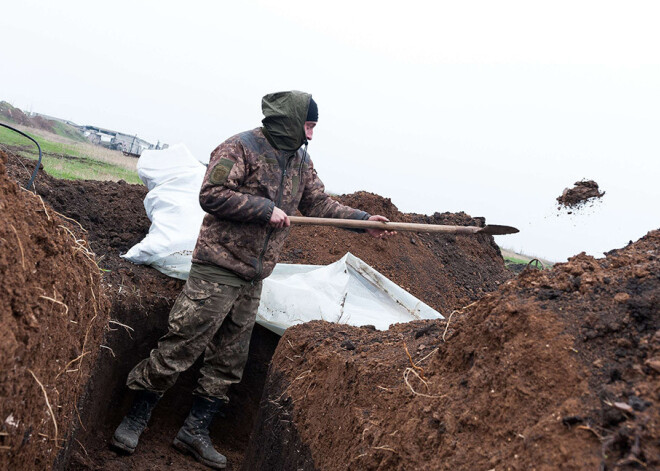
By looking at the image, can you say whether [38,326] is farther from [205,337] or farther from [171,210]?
[171,210]

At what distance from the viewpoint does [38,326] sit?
7.36 feet

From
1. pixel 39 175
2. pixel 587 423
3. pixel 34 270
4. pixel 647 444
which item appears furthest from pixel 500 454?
pixel 39 175

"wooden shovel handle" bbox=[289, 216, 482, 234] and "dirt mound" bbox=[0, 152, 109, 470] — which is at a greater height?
"wooden shovel handle" bbox=[289, 216, 482, 234]

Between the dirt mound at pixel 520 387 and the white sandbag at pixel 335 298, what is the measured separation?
1696mm

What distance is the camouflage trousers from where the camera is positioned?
3986mm

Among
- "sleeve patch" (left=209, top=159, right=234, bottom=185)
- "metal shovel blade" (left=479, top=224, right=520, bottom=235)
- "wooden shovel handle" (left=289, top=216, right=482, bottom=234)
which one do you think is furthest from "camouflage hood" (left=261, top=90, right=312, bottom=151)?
"metal shovel blade" (left=479, top=224, right=520, bottom=235)

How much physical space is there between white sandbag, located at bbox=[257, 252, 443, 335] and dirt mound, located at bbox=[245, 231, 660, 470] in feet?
5.57

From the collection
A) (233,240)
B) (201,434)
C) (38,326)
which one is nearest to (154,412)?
(201,434)

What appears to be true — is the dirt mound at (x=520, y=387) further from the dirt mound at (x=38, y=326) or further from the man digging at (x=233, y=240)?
the dirt mound at (x=38, y=326)

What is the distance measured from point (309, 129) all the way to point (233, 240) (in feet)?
3.03

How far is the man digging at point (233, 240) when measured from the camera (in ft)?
12.6

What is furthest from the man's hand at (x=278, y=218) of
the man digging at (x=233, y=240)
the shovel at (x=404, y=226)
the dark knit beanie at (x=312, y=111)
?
the dark knit beanie at (x=312, y=111)

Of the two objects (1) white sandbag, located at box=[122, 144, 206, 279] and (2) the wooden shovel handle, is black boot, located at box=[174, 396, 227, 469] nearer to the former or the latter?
(1) white sandbag, located at box=[122, 144, 206, 279]

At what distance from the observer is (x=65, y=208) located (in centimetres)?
Answer: 606
